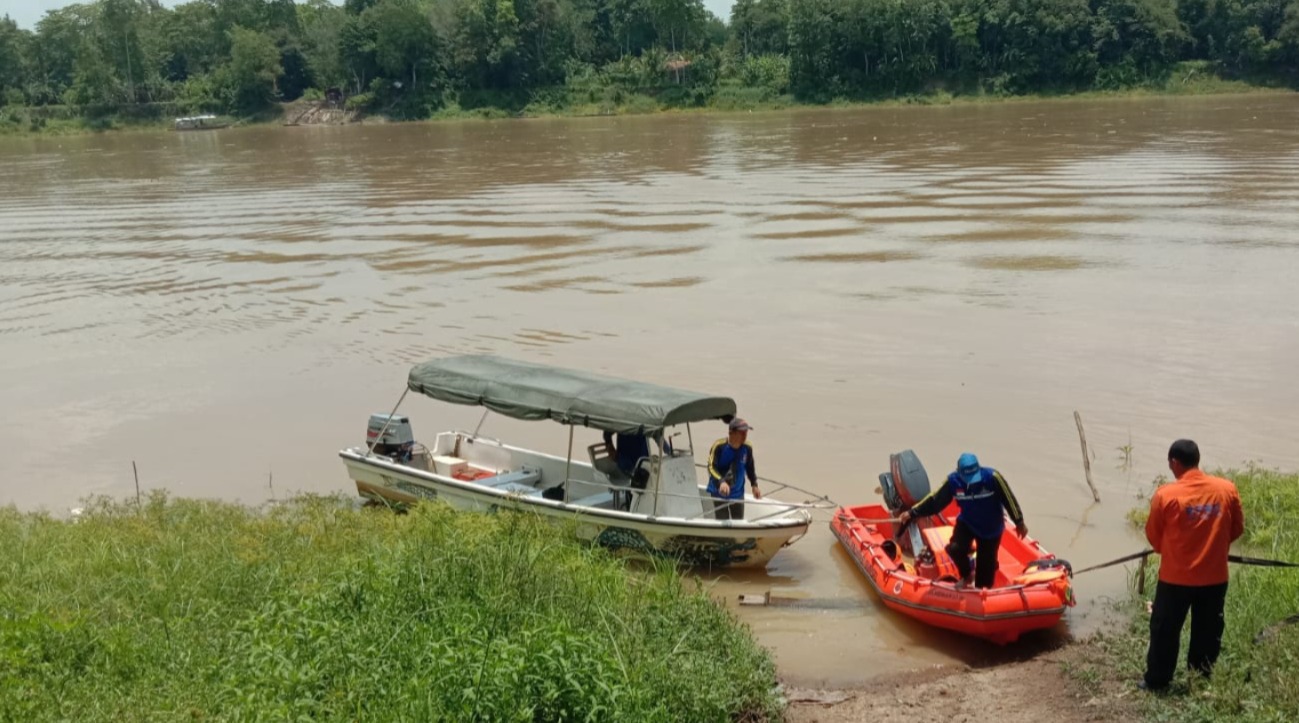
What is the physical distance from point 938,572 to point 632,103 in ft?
249

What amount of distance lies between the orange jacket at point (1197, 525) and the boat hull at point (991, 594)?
199 cm

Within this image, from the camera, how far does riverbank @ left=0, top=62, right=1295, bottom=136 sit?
71.2 m

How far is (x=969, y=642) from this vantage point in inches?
364

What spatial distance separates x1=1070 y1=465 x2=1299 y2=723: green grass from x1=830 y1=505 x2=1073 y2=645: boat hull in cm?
46

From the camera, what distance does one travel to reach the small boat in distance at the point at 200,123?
87062 mm

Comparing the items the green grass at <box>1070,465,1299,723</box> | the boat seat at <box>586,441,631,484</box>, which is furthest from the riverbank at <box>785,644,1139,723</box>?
the boat seat at <box>586,441,631,484</box>

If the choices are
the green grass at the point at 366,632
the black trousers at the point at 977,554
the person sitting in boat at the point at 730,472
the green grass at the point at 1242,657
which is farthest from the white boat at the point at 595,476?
the green grass at the point at 1242,657

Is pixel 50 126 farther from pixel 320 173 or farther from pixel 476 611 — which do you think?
pixel 476 611

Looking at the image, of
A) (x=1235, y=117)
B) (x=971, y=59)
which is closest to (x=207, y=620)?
(x=1235, y=117)

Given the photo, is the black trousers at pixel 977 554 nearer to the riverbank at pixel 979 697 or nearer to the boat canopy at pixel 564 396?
the riverbank at pixel 979 697

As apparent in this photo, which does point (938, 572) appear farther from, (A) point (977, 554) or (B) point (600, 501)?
(B) point (600, 501)

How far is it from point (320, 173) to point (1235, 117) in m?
38.5

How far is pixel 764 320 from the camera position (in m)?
19.7

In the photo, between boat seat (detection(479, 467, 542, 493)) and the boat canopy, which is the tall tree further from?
boat seat (detection(479, 467, 542, 493))
